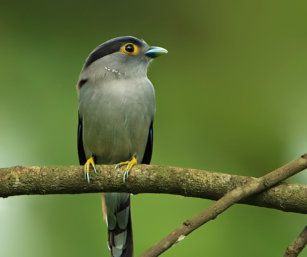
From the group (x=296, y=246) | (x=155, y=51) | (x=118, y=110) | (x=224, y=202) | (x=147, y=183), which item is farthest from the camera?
(x=155, y=51)

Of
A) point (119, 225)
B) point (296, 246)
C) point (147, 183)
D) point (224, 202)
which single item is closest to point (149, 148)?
point (119, 225)

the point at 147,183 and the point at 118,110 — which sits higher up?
the point at 118,110

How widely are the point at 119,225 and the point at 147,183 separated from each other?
1.35m

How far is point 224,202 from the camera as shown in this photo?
2.09 meters

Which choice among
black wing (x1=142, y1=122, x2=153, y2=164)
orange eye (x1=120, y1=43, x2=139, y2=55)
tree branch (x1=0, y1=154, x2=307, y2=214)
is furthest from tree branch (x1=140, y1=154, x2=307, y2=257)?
orange eye (x1=120, y1=43, x2=139, y2=55)

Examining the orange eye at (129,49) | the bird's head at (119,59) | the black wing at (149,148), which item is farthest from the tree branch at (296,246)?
the orange eye at (129,49)

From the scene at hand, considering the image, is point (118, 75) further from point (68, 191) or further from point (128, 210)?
point (68, 191)

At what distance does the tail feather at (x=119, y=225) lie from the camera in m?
3.54

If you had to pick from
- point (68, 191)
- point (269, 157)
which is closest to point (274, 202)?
point (269, 157)

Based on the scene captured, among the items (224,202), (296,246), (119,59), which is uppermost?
(119,59)

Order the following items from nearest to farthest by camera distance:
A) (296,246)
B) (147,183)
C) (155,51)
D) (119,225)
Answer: (296,246)
(147,183)
(155,51)
(119,225)

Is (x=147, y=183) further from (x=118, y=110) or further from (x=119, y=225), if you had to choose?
(x=119, y=225)

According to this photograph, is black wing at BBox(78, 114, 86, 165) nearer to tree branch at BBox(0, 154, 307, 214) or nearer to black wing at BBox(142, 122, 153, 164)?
black wing at BBox(142, 122, 153, 164)

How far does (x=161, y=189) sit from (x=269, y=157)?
896 millimetres
